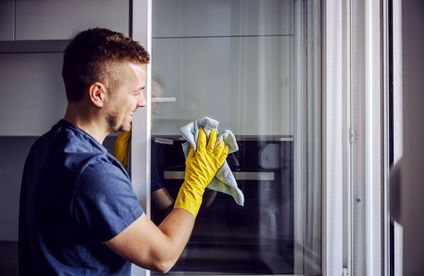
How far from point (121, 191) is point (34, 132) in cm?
113

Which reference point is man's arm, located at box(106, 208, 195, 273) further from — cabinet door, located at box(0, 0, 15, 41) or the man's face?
cabinet door, located at box(0, 0, 15, 41)

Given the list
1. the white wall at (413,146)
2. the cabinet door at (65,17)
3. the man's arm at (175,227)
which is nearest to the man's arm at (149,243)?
Result: the man's arm at (175,227)

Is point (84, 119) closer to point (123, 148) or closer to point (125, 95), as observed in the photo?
point (125, 95)

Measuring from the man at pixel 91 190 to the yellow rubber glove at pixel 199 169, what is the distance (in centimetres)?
5

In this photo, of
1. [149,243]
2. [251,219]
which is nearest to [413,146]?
[149,243]

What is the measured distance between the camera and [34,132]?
1818mm

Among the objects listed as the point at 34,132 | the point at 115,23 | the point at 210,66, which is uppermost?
the point at 115,23

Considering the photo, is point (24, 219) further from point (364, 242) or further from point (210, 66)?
point (364, 242)

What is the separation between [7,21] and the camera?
1.68 meters

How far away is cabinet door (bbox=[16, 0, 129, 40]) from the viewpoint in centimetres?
165

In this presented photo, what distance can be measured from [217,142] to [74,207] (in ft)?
1.73

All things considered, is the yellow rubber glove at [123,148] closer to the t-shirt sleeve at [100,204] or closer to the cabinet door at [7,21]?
the t-shirt sleeve at [100,204]

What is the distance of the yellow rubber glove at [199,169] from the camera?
45.2 inches

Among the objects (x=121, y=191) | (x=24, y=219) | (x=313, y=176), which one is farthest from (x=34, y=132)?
(x=313, y=176)
